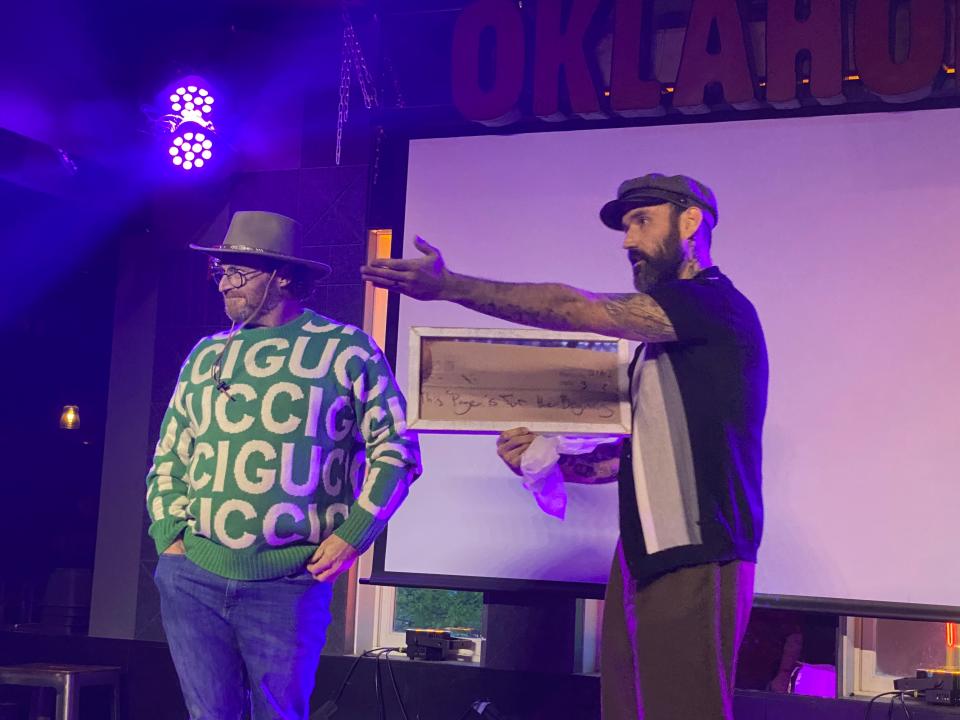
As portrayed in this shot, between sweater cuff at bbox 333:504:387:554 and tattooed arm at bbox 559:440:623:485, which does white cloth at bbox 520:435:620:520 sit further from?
sweater cuff at bbox 333:504:387:554

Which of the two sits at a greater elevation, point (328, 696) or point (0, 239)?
point (0, 239)

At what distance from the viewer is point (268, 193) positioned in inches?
185

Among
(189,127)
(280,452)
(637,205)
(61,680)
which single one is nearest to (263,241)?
(280,452)

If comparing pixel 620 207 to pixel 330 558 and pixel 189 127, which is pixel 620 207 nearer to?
pixel 330 558

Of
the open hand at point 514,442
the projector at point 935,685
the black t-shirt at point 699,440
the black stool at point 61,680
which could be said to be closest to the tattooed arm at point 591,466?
the open hand at point 514,442

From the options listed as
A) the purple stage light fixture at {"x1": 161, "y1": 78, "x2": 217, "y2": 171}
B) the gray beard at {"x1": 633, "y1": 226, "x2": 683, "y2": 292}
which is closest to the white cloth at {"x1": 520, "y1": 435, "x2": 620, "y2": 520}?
the gray beard at {"x1": 633, "y1": 226, "x2": 683, "y2": 292}

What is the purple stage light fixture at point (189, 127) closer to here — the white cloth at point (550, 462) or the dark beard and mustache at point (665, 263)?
the white cloth at point (550, 462)

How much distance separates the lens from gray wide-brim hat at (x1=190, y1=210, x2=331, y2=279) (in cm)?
295

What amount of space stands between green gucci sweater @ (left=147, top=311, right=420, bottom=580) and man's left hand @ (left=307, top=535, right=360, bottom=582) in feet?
0.08

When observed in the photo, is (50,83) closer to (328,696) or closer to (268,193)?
(268,193)

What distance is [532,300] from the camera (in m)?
2.18

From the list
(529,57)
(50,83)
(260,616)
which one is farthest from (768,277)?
(50,83)

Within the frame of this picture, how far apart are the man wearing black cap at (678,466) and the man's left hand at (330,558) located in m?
0.72

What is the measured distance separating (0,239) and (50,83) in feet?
3.28
